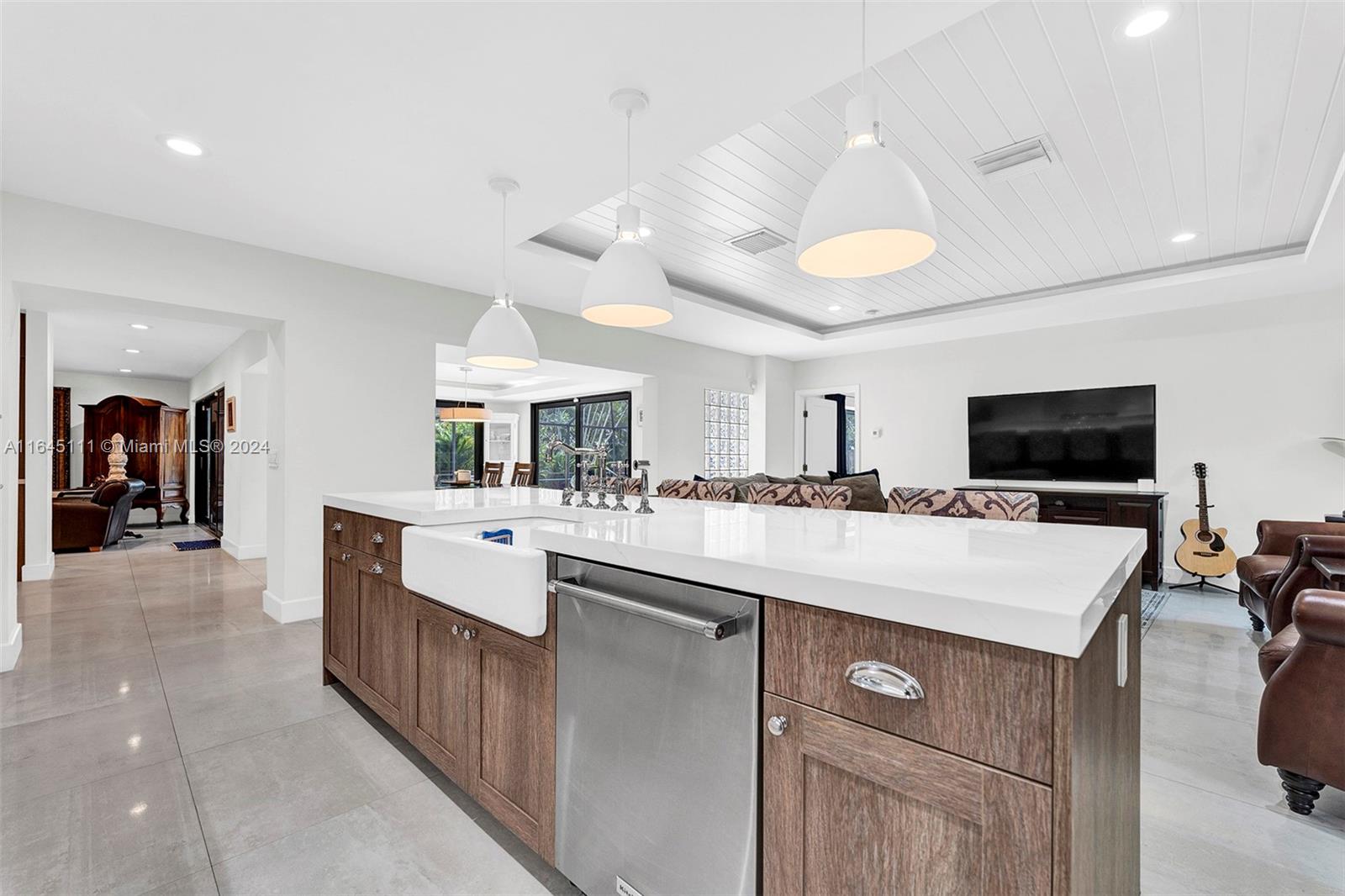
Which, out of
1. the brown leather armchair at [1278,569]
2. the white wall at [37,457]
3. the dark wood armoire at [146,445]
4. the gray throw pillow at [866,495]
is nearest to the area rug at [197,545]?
the white wall at [37,457]

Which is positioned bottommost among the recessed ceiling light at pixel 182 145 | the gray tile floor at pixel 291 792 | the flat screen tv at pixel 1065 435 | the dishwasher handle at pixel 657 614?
the gray tile floor at pixel 291 792

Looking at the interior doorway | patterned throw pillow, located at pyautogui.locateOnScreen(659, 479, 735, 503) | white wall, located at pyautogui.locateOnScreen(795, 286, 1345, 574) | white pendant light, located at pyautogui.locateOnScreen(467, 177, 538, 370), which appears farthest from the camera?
the interior doorway

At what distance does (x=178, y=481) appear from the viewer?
9.19 meters

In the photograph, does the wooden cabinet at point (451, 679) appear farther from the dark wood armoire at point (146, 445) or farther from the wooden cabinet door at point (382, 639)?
the dark wood armoire at point (146, 445)

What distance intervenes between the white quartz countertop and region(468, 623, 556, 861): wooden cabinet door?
0.32m

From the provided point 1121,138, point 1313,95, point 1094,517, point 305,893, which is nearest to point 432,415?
point 305,893

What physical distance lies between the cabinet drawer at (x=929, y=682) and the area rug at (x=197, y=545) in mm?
7929

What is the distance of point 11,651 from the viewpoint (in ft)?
9.60

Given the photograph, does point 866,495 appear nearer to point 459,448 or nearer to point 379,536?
point 379,536

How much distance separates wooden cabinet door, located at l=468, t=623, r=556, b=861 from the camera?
1386 millimetres

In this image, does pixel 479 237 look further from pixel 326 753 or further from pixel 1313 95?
pixel 1313 95

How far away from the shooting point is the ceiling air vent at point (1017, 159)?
8.63ft

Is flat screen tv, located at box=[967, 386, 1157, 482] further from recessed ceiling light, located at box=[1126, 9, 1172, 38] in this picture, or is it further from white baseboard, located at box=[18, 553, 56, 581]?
white baseboard, located at box=[18, 553, 56, 581]

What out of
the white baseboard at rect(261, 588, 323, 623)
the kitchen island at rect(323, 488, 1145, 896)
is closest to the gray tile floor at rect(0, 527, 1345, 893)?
the kitchen island at rect(323, 488, 1145, 896)
